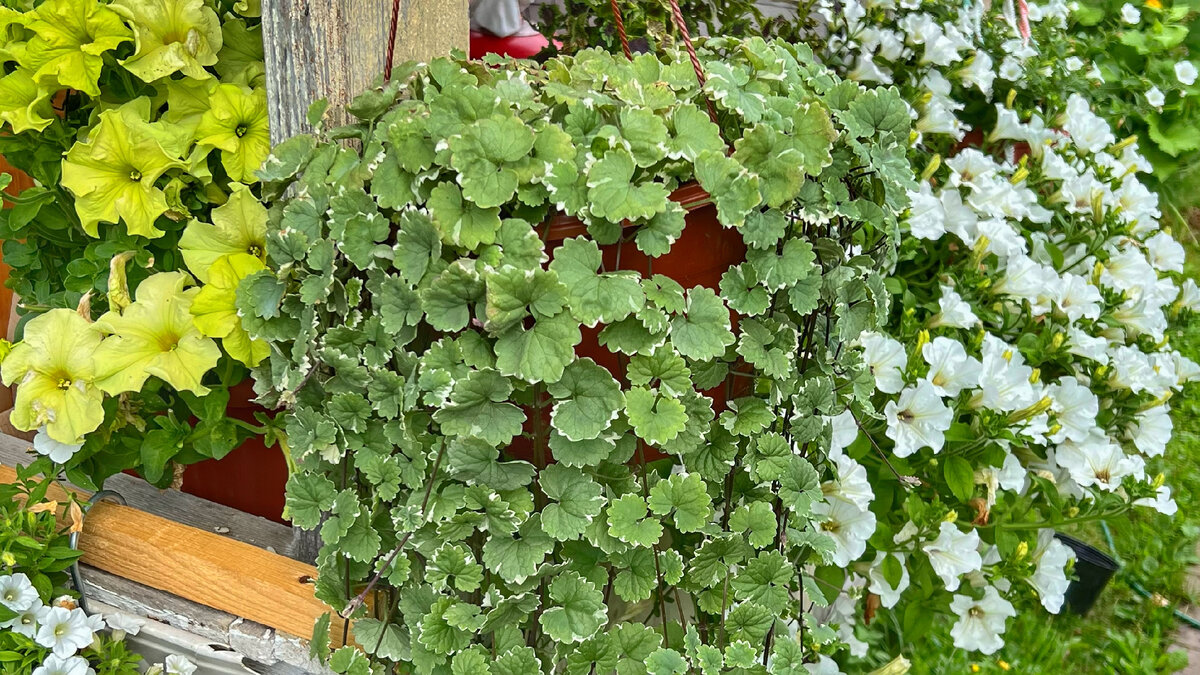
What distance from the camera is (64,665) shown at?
1.20 meters

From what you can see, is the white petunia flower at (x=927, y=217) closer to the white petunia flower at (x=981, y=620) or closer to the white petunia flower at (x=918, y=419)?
the white petunia flower at (x=918, y=419)

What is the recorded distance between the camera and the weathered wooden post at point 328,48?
1.07 meters

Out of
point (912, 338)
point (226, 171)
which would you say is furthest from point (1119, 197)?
point (226, 171)

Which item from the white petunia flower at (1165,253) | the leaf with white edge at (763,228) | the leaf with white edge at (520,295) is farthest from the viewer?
the white petunia flower at (1165,253)

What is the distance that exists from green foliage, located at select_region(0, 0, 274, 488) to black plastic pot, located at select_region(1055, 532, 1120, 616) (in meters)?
1.75

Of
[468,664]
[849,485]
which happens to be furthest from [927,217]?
[468,664]

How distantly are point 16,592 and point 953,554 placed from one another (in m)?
1.32

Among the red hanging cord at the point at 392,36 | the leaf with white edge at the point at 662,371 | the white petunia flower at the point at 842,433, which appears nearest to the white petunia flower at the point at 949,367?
the white petunia flower at the point at 842,433

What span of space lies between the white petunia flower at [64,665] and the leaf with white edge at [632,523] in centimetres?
73

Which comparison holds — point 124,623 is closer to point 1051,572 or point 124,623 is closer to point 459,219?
point 459,219

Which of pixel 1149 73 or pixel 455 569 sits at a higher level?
pixel 455 569

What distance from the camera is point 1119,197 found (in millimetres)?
2016

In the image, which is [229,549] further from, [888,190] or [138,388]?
[888,190]

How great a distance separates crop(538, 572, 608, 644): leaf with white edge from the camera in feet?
3.20
